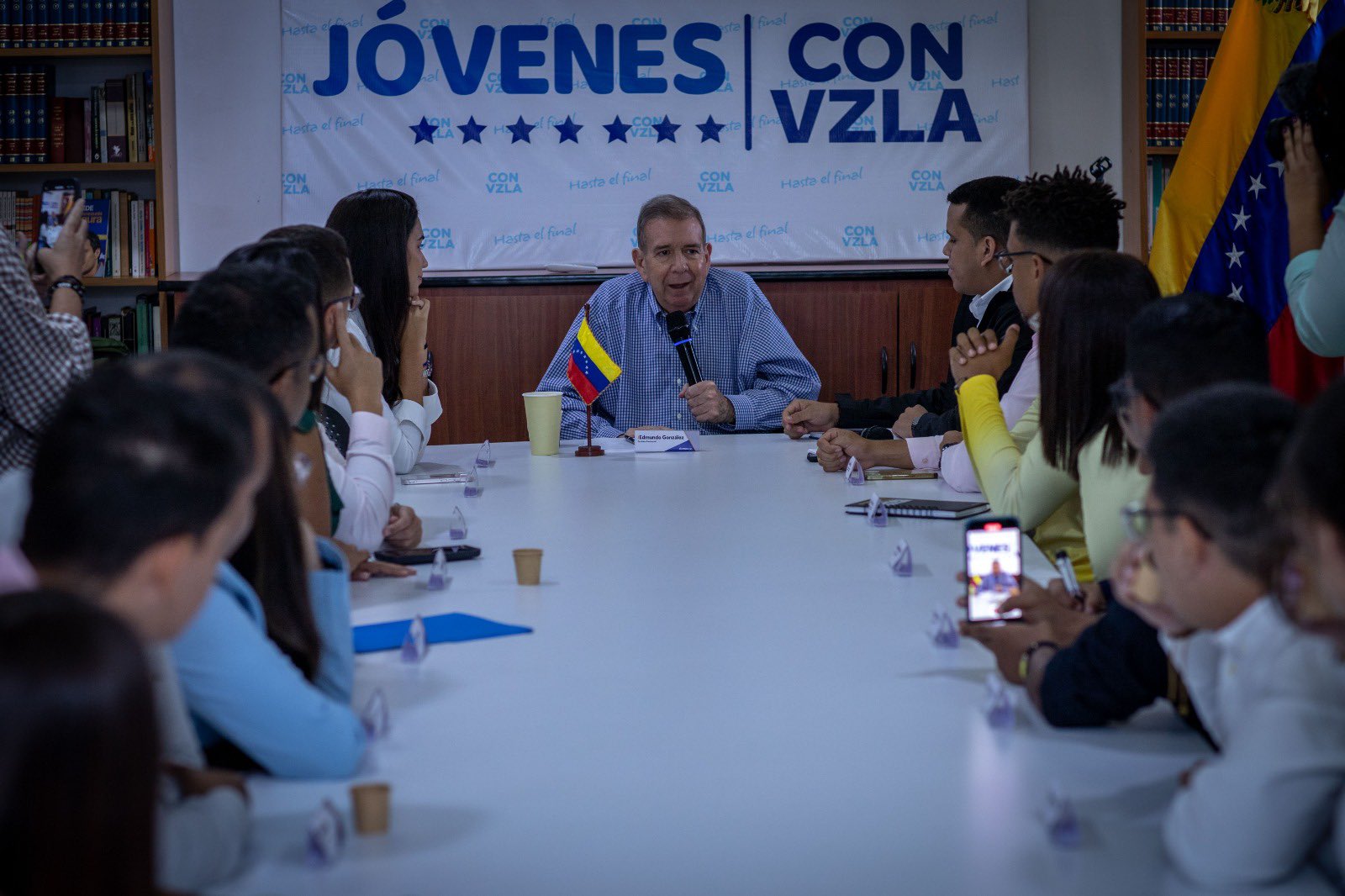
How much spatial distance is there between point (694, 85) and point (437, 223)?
3.64 feet

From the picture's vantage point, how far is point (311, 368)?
5.41 ft

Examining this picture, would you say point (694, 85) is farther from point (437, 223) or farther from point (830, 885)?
point (830, 885)

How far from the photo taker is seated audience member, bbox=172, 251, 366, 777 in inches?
44.6

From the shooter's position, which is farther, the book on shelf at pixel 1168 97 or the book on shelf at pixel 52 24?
the book on shelf at pixel 1168 97

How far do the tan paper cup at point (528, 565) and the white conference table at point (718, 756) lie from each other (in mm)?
28

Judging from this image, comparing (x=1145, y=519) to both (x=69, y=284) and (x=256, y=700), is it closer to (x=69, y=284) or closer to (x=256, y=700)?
(x=256, y=700)

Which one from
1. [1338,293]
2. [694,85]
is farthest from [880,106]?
[1338,293]

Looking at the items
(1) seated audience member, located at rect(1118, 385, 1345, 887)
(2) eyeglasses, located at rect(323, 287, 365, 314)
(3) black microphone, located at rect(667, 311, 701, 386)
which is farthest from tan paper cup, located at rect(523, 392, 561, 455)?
(1) seated audience member, located at rect(1118, 385, 1345, 887)

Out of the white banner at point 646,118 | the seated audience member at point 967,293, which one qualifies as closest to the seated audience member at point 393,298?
the seated audience member at point 967,293

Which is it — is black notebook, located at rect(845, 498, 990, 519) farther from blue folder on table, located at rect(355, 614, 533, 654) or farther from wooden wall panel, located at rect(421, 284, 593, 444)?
wooden wall panel, located at rect(421, 284, 593, 444)

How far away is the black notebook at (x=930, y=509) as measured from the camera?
7.79 feet

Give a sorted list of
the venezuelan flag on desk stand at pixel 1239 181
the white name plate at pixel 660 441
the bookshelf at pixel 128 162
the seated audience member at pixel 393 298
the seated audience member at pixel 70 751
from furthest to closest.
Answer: the bookshelf at pixel 128 162
the venezuelan flag on desk stand at pixel 1239 181
the white name plate at pixel 660 441
the seated audience member at pixel 393 298
the seated audience member at pixel 70 751

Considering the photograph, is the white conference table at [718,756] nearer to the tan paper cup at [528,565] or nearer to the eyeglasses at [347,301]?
the tan paper cup at [528,565]

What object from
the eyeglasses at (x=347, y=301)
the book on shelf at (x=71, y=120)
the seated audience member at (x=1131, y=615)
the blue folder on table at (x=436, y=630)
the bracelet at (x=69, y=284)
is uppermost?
the book on shelf at (x=71, y=120)
